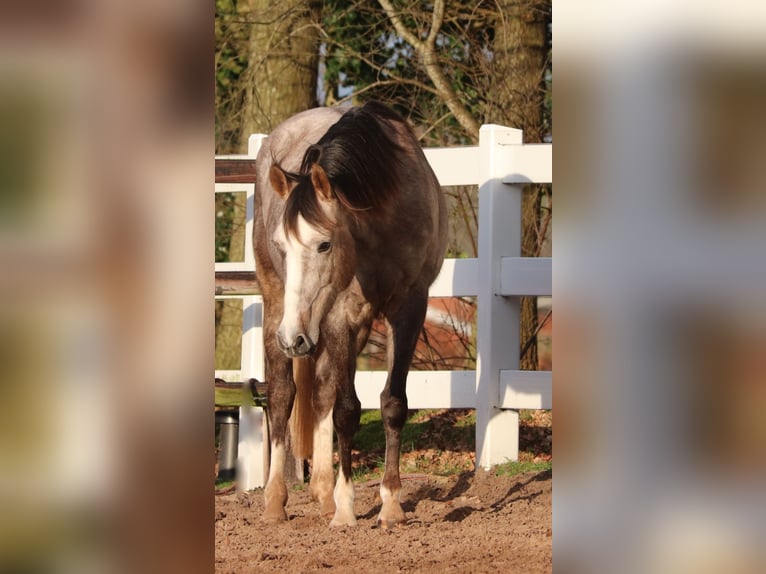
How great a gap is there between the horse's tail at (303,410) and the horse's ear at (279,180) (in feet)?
3.30

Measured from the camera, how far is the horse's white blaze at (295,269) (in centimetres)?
388

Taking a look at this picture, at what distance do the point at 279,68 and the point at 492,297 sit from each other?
3.06 metres

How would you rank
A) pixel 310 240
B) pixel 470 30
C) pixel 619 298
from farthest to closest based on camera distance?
pixel 470 30 < pixel 310 240 < pixel 619 298

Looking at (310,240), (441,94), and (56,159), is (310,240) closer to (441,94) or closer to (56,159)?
(56,159)

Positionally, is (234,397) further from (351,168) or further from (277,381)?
(351,168)

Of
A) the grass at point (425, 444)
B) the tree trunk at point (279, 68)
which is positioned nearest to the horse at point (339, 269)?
the grass at point (425, 444)

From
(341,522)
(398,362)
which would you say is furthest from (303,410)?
(341,522)

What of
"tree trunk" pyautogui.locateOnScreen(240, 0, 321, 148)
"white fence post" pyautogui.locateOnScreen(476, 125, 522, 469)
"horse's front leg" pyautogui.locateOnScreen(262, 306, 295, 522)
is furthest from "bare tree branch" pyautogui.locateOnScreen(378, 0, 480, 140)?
"horse's front leg" pyautogui.locateOnScreen(262, 306, 295, 522)

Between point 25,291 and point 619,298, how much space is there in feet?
1.75

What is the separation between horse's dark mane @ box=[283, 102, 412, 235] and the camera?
3.99 m

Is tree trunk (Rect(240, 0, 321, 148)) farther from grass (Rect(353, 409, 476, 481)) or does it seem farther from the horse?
the horse

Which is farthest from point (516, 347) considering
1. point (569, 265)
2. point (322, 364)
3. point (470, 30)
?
point (569, 265)

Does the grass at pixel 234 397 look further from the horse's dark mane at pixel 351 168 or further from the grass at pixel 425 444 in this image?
the horse's dark mane at pixel 351 168

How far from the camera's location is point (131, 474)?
3.01ft
